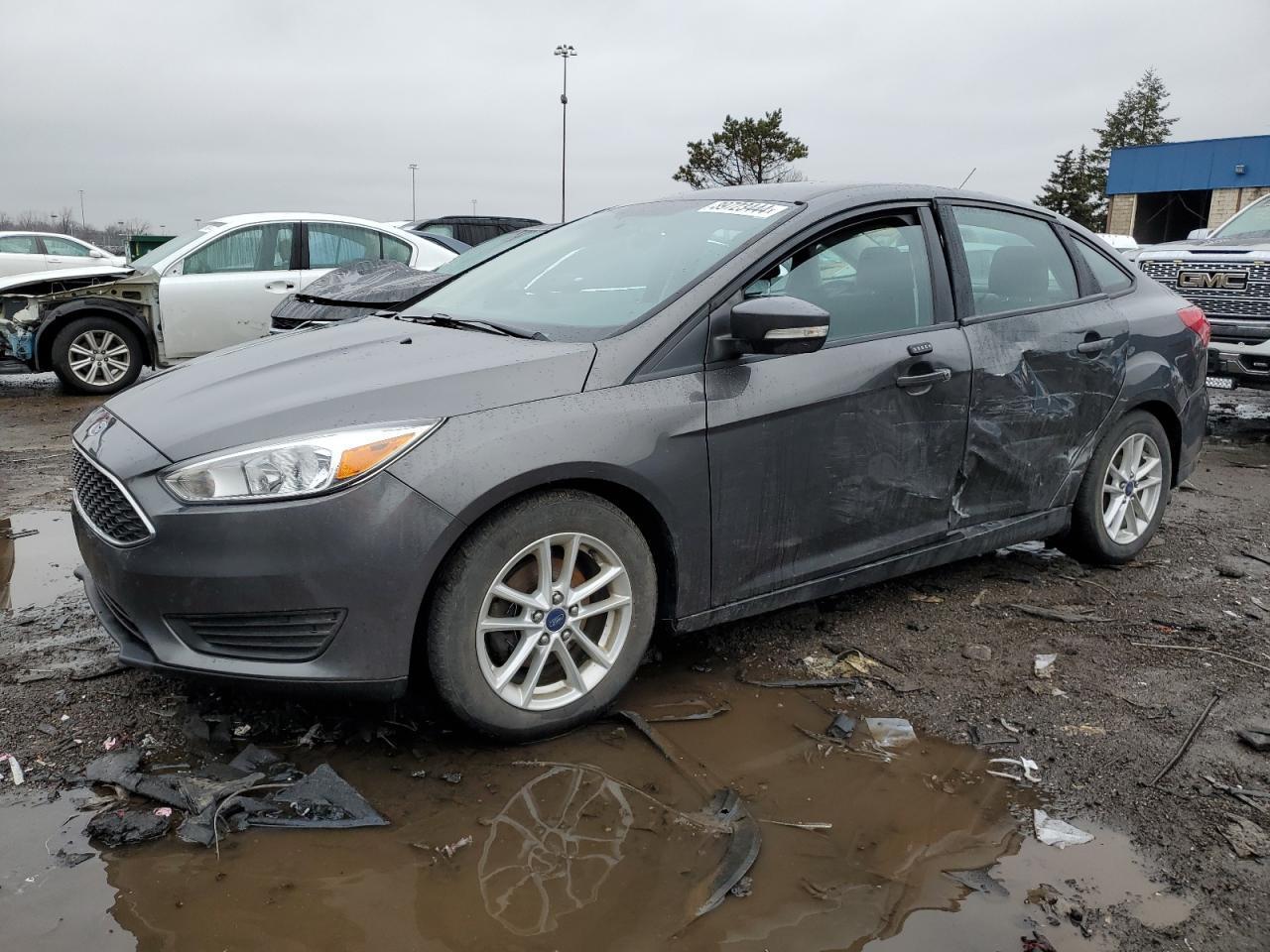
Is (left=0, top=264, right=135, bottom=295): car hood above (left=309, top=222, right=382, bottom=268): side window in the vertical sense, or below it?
below

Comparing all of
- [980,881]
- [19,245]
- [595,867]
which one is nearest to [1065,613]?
[980,881]

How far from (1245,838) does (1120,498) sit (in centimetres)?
225

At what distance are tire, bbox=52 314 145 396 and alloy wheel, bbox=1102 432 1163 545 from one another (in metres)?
8.79

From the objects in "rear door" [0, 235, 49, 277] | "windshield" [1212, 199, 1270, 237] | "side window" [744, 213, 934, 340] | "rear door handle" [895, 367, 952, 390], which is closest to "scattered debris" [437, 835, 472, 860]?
"side window" [744, 213, 934, 340]

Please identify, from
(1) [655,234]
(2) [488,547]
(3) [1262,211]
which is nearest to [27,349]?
(1) [655,234]

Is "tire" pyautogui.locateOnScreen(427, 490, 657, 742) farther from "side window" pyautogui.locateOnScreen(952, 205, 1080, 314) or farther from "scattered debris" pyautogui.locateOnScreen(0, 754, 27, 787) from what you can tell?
"side window" pyautogui.locateOnScreen(952, 205, 1080, 314)

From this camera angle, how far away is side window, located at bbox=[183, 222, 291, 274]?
32.2 ft

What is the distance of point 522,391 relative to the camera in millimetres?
2850

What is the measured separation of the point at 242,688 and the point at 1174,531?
4718 mm

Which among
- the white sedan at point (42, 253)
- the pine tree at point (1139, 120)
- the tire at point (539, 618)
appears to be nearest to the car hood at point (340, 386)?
the tire at point (539, 618)

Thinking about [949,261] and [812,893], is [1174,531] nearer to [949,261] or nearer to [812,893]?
[949,261]

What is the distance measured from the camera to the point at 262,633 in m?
2.63

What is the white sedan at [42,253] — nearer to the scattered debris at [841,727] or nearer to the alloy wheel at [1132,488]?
the alloy wheel at [1132,488]

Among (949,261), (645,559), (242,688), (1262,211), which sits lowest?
(242,688)
